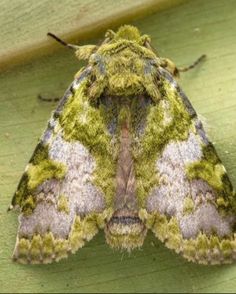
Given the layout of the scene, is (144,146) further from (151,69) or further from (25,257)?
(25,257)

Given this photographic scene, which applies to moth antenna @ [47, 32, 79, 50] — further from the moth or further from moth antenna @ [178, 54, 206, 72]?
moth antenna @ [178, 54, 206, 72]

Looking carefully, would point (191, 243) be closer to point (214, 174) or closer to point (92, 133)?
point (214, 174)

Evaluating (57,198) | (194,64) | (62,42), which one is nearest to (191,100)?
(194,64)

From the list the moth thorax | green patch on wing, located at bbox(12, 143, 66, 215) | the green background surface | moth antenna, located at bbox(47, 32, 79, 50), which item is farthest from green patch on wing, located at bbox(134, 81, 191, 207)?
moth antenna, located at bbox(47, 32, 79, 50)

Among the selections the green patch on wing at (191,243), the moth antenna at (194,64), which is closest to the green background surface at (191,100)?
the moth antenna at (194,64)

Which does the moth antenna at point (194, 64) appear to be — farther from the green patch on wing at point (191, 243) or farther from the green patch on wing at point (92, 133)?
the green patch on wing at point (191, 243)

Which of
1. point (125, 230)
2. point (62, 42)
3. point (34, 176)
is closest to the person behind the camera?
point (125, 230)
